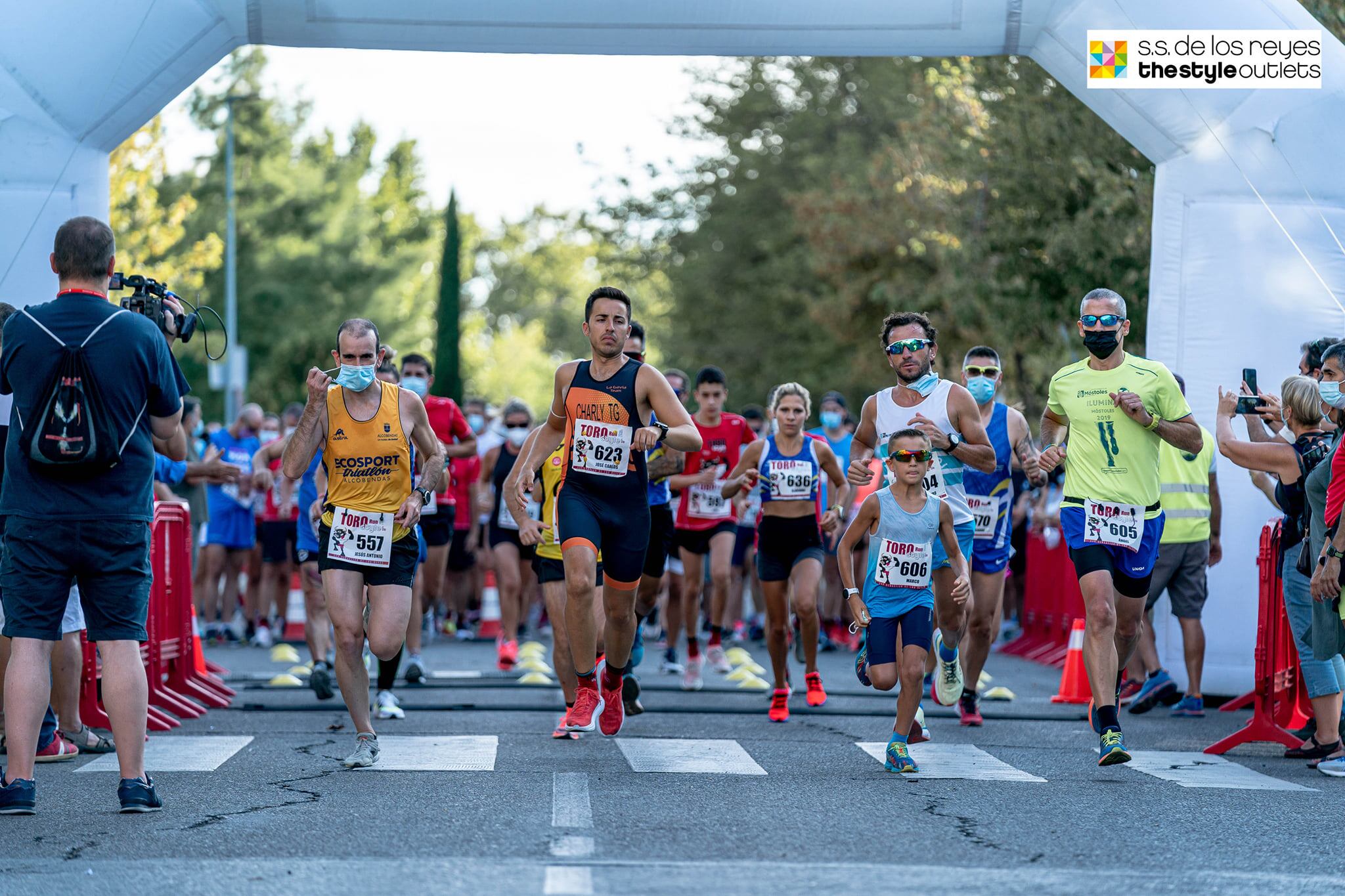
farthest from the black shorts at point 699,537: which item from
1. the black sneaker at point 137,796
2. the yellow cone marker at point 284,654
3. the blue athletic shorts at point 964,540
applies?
the black sneaker at point 137,796

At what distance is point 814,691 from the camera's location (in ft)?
39.5

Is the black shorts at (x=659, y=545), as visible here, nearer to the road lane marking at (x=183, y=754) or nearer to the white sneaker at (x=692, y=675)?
the white sneaker at (x=692, y=675)

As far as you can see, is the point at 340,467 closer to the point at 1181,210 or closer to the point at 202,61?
the point at 202,61

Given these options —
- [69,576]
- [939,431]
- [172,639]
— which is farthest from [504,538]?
[69,576]

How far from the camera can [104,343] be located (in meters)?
7.16

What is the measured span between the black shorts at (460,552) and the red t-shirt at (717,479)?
453cm

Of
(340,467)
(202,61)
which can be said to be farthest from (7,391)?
(202,61)

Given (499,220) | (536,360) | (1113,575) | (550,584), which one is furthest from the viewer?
(536,360)

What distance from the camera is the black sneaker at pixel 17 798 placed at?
6996 mm

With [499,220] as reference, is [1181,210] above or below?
below

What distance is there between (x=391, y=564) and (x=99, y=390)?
2069 millimetres

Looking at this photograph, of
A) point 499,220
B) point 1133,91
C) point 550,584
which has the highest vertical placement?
point 499,220

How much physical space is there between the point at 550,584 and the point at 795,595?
68.0 inches

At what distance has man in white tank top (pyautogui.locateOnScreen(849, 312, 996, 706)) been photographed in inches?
400
